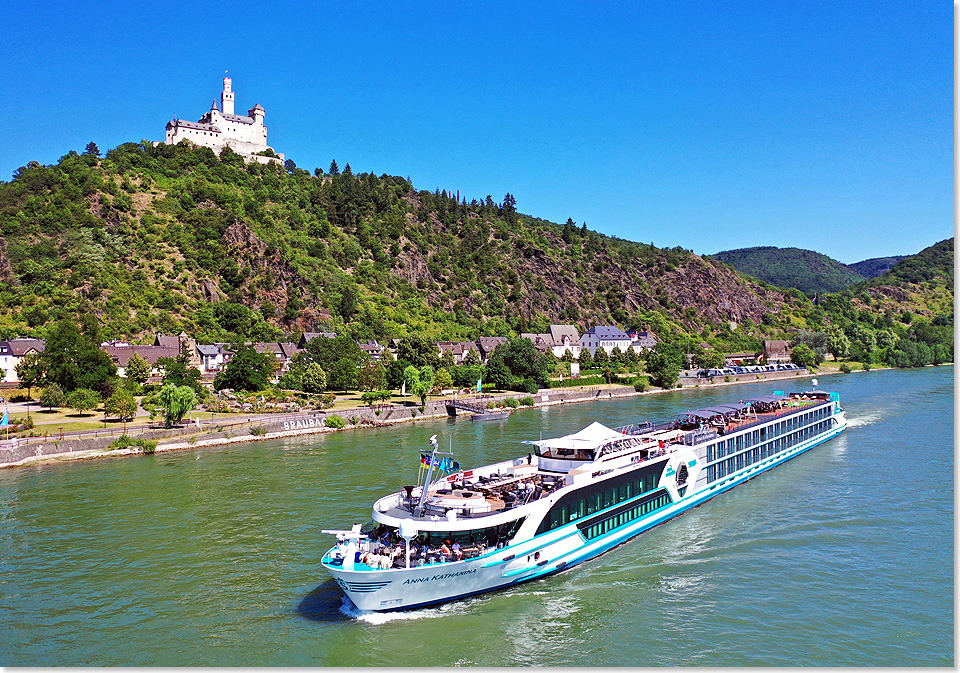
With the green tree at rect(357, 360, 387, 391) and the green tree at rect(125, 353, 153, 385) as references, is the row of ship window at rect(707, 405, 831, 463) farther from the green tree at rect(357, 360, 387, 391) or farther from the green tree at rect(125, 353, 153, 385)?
the green tree at rect(125, 353, 153, 385)

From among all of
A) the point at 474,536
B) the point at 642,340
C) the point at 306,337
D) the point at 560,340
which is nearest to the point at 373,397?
the point at 306,337

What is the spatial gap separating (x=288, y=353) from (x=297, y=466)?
5915 centimetres

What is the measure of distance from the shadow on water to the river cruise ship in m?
1.09

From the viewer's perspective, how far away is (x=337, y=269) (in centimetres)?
14212

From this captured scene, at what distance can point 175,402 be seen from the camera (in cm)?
5794

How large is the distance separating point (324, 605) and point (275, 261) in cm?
11279

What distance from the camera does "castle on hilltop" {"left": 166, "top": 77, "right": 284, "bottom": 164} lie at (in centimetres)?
16300

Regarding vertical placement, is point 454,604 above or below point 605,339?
below

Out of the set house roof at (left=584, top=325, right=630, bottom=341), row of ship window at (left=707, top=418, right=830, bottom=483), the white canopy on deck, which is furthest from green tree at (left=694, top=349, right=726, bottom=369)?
the white canopy on deck

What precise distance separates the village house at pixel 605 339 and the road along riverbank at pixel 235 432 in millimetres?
51967

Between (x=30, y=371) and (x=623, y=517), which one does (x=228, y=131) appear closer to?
(x=30, y=371)

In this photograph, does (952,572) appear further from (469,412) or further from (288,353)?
(288,353)

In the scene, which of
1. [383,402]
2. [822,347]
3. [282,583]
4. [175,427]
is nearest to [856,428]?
[383,402]

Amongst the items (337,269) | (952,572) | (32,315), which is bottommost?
(952,572)
